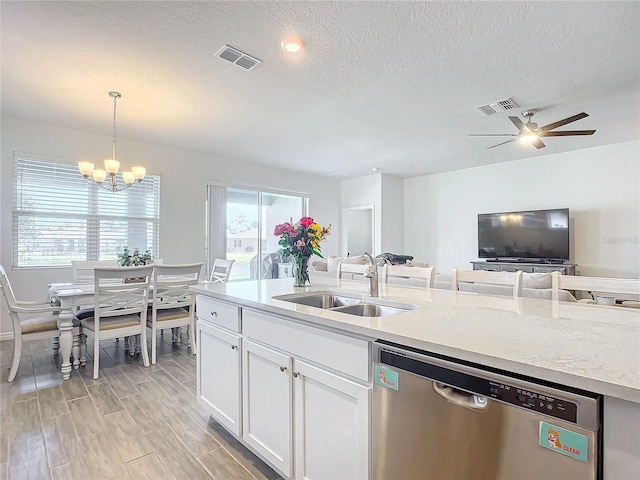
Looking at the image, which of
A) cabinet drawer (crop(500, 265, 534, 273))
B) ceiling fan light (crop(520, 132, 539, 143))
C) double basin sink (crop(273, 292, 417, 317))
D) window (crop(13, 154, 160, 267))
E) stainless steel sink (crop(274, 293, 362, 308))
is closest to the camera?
double basin sink (crop(273, 292, 417, 317))

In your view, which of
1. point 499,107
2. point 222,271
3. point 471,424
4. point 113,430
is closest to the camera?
point 471,424

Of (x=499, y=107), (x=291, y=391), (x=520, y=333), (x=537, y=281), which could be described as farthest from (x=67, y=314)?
(x=499, y=107)

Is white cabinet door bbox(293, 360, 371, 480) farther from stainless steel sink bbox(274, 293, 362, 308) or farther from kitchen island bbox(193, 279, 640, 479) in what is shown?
stainless steel sink bbox(274, 293, 362, 308)

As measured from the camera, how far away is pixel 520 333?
1144 millimetres

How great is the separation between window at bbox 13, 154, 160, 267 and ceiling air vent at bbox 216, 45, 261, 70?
315 centimetres

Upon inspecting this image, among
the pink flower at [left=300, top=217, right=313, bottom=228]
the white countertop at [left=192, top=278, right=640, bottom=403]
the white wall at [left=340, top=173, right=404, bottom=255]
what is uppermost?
the white wall at [left=340, top=173, right=404, bottom=255]

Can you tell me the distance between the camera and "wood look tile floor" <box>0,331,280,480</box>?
5.90 ft

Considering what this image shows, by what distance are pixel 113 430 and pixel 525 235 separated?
630 centimetres

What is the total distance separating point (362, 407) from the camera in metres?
1.27

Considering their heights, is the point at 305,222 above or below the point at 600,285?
above

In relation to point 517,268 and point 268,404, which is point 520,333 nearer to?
point 268,404

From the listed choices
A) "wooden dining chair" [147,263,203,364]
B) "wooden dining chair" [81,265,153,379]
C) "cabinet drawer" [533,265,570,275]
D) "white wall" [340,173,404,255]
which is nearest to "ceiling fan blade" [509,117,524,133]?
"cabinet drawer" [533,265,570,275]

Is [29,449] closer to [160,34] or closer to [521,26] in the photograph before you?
[160,34]

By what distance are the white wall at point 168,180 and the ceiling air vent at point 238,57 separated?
305 centimetres
